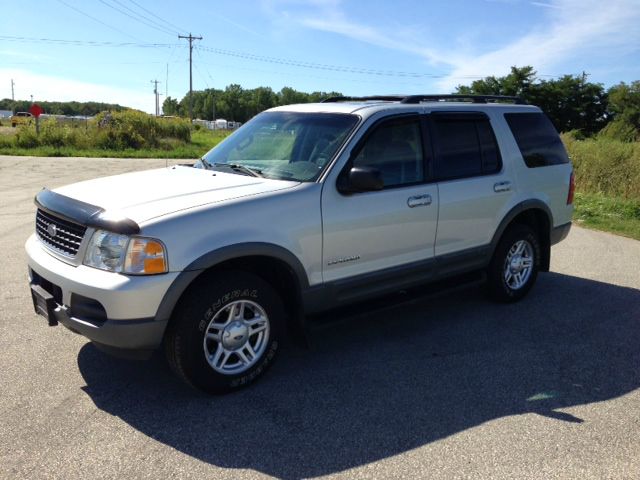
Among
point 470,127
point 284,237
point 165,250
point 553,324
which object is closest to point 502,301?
point 553,324

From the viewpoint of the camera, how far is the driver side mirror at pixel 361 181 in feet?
12.8

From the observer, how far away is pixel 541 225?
597 cm

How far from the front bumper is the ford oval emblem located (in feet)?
1.29

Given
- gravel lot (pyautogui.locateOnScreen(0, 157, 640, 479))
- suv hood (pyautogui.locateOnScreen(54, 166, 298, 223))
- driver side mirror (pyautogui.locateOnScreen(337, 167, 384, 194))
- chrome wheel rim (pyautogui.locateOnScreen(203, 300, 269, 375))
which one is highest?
driver side mirror (pyautogui.locateOnScreen(337, 167, 384, 194))

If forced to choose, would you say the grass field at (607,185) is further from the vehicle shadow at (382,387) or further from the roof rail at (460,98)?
the vehicle shadow at (382,387)

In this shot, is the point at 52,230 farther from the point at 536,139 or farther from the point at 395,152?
the point at 536,139

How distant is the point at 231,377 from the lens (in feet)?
12.2

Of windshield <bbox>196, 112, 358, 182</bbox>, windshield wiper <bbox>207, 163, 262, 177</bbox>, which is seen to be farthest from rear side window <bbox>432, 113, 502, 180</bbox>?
windshield wiper <bbox>207, 163, 262, 177</bbox>

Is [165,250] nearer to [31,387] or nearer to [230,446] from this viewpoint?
[230,446]

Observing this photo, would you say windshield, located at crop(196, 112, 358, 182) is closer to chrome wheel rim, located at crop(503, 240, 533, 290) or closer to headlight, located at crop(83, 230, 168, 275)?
headlight, located at crop(83, 230, 168, 275)

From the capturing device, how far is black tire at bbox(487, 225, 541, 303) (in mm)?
5496

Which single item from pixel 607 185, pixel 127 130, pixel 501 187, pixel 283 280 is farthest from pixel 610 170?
pixel 127 130

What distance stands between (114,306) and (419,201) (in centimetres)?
245

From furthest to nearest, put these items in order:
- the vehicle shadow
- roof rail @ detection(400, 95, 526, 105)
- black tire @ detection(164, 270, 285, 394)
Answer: roof rail @ detection(400, 95, 526, 105) → black tire @ detection(164, 270, 285, 394) → the vehicle shadow
